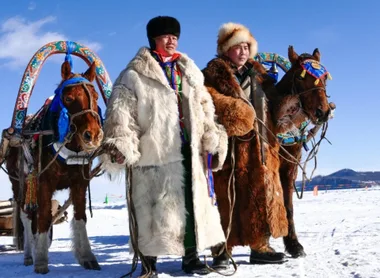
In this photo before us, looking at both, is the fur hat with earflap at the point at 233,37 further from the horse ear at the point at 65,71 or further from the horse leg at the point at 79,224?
the horse leg at the point at 79,224

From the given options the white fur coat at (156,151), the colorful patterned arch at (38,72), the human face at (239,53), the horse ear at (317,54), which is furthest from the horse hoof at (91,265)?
the horse ear at (317,54)

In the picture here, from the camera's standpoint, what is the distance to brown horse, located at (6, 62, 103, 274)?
4711mm

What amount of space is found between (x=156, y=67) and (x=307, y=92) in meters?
1.86

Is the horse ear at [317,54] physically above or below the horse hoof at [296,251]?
above

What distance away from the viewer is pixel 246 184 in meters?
4.68

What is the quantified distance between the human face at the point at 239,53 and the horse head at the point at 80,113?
149 cm

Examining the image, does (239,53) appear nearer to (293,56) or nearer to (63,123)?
(293,56)

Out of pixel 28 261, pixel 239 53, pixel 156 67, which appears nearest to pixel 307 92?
pixel 239 53

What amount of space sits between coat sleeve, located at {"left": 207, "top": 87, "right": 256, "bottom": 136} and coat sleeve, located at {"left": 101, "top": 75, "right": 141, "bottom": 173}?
2.82 feet

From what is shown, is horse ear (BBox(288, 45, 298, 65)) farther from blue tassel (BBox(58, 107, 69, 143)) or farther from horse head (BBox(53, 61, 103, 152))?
blue tassel (BBox(58, 107, 69, 143))

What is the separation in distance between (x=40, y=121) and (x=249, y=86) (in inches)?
100

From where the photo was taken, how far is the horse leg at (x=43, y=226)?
4906 millimetres

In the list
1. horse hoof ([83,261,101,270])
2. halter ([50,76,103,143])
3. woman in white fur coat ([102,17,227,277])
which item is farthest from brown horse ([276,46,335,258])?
horse hoof ([83,261,101,270])

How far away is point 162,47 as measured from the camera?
4.28 metres
